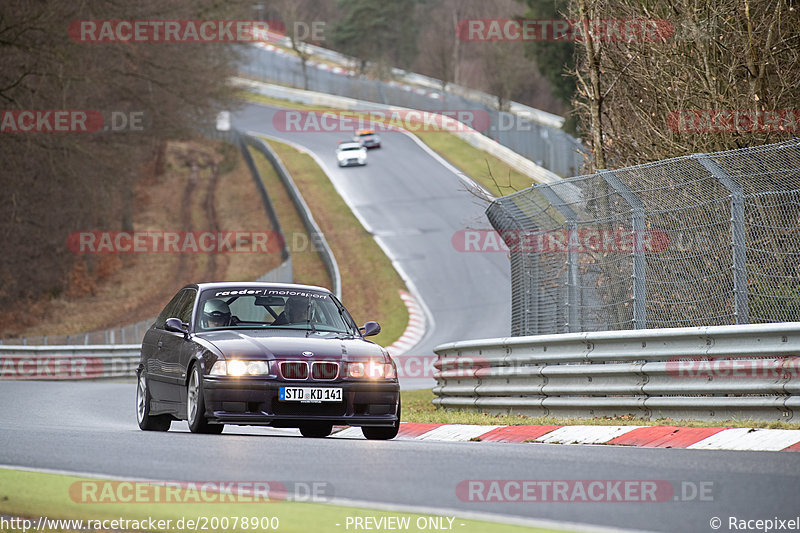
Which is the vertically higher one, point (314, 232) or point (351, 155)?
point (351, 155)

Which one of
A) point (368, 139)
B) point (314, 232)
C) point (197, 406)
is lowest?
point (197, 406)

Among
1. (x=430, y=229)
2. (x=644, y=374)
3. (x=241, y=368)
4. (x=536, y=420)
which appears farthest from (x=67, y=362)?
(x=430, y=229)

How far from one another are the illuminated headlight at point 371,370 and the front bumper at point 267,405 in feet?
0.30

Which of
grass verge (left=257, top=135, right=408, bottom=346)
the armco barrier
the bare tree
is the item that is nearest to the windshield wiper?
the bare tree

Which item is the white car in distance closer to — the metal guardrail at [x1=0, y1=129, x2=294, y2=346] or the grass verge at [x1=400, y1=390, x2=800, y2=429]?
the metal guardrail at [x1=0, y1=129, x2=294, y2=346]

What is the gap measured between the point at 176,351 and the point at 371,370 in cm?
204

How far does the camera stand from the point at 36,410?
16.2 metres

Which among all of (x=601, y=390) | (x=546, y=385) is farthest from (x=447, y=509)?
(x=546, y=385)

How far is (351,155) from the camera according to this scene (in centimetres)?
6562

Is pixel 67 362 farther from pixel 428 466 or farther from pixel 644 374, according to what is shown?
pixel 428 466

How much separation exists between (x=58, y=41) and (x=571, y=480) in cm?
2915

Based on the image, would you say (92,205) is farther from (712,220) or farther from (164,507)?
(164,507)

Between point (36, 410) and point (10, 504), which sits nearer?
point (10, 504)

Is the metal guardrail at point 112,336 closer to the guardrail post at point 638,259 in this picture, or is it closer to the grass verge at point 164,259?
the grass verge at point 164,259
